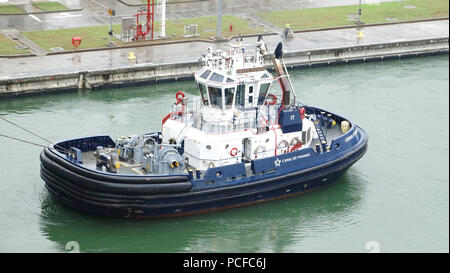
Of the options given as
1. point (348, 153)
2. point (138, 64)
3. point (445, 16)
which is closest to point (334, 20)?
point (445, 16)

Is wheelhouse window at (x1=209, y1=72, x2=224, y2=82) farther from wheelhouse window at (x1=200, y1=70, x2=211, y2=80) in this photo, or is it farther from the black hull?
the black hull

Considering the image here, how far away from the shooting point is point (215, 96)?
99.7 feet

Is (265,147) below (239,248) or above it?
above

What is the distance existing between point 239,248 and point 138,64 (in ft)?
55.6


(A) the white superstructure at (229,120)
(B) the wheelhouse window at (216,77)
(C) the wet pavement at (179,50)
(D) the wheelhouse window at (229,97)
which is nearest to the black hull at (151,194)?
(A) the white superstructure at (229,120)

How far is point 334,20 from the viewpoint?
51.6m

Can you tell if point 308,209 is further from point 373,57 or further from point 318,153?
point 373,57

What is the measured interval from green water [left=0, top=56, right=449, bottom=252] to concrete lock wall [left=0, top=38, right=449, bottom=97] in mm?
526

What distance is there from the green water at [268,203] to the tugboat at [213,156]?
0.63 meters

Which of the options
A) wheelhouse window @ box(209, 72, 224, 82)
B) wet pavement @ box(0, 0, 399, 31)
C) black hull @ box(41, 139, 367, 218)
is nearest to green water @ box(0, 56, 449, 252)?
black hull @ box(41, 139, 367, 218)

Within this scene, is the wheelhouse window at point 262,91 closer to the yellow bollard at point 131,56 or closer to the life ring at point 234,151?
the life ring at point 234,151

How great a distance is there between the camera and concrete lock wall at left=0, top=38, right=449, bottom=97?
4069 cm

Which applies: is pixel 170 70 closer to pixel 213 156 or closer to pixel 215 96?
pixel 215 96

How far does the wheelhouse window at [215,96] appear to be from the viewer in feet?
99.1
